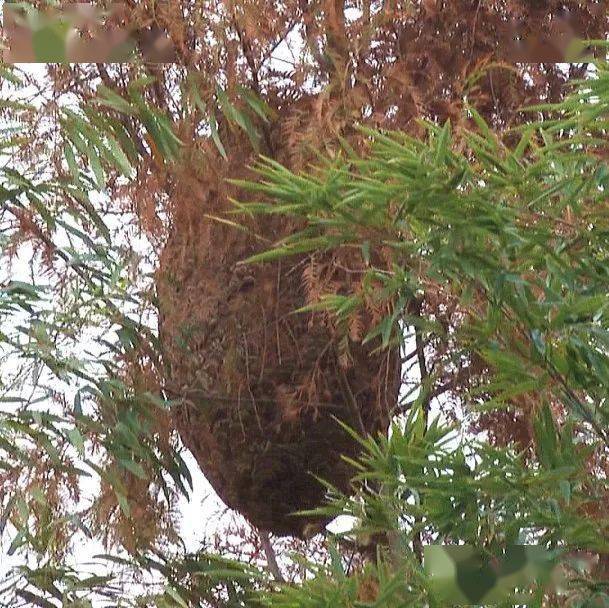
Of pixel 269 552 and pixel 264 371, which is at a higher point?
pixel 264 371

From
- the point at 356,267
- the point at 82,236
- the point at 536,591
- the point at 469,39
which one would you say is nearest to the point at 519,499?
the point at 536,591

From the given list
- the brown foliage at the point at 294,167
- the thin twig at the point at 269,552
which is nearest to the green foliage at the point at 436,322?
the brown foliage at the point at 294,167

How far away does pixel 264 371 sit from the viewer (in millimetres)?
1590

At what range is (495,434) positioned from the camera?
1.66 meters

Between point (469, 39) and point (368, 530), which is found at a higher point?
point (469, 39)

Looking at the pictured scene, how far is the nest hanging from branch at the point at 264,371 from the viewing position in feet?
5.17

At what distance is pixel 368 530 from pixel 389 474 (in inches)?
2.7

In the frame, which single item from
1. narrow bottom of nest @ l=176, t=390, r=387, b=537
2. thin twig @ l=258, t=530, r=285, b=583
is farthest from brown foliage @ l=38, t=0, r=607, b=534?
thin twig @ l=258, t=530, r=285, b=583

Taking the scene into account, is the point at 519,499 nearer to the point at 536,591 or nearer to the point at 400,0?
the point at 536,591

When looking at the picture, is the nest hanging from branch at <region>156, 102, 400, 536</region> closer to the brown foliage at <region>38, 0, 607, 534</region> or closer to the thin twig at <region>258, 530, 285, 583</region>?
the brown foliage at <region>38, 0, 607, 534</region>

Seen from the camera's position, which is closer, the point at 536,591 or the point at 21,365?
the point at 536,591

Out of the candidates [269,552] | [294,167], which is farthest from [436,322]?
[269,552]

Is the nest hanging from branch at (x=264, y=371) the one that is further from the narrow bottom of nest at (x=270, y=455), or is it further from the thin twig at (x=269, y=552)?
the thin twig at (x=269, y=552)

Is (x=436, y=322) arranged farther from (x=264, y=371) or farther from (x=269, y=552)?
(x=269, y=552)
